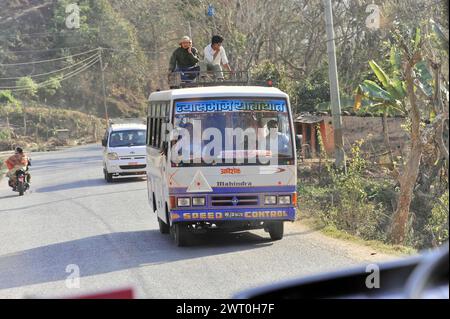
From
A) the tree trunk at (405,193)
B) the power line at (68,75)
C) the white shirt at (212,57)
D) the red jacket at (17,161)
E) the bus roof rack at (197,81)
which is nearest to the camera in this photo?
the bus roof rack at (197,81)

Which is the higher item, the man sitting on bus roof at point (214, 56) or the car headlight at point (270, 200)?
the man sitting on bus roof at point (214, 56)

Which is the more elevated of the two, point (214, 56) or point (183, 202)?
point (214, 56)

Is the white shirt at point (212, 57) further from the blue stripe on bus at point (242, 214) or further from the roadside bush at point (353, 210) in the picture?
the blue stripe on bus at point (242, 214)

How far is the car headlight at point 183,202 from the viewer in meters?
12.6

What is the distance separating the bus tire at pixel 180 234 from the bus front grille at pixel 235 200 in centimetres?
67

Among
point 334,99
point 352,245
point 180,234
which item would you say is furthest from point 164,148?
point 334,99

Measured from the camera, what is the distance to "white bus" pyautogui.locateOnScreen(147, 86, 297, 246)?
41.2ft

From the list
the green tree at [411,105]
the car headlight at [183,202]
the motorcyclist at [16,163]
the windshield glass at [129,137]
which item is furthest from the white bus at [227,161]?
the windshield glass at [129,137]

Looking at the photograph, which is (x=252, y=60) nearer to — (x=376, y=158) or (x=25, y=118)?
(x=376, y=158)

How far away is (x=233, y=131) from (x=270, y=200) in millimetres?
1179

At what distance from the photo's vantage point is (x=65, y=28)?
87.5m

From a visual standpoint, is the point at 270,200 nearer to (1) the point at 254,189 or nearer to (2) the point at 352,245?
(1) the point at 254,189

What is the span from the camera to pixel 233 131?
1273cm
